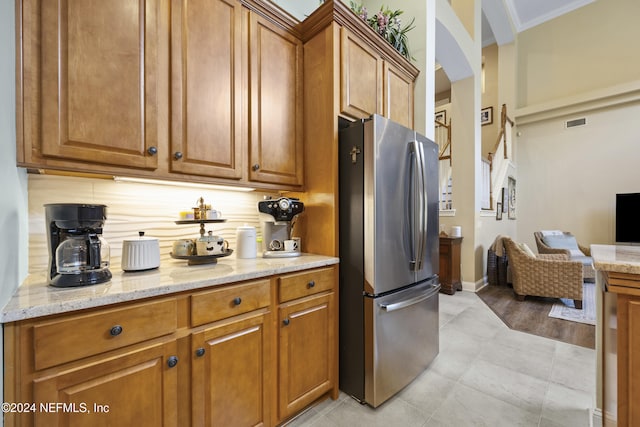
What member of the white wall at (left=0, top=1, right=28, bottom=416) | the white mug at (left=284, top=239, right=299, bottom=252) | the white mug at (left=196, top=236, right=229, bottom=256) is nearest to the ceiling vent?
the white mug at (left=284, top=239, right=299, bottom=252)

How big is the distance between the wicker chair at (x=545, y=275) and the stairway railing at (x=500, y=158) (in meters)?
1.59

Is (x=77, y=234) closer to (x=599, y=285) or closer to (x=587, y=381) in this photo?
(x=599, y=285)

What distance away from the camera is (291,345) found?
1466 millimetres

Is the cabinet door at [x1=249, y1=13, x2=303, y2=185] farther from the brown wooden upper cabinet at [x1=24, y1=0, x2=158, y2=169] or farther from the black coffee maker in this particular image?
the black coffee maker

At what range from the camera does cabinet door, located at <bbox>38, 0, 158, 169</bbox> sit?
1.07m

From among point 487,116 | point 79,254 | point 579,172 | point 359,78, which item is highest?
point 487,116

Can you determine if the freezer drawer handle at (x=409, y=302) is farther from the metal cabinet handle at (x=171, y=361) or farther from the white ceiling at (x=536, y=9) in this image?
the white ceiling at (x=536, y=9)

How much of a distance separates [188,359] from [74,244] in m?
0.66

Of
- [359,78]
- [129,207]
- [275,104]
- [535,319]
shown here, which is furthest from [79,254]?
[535,319]

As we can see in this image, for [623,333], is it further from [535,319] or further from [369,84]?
[535,319]

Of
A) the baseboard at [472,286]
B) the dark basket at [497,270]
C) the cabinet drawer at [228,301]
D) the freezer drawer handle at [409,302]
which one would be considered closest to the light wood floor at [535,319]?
the baseboard at [472,286]

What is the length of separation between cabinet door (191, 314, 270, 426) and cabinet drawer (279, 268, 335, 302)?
0.17 metres

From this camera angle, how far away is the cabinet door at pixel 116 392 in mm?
813

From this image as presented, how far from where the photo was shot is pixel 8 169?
36.9 inches
